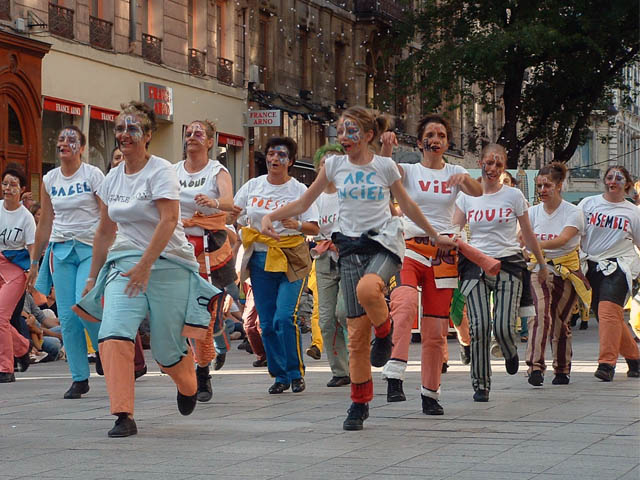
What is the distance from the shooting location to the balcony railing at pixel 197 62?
102ft

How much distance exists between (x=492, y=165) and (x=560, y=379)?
218 cm

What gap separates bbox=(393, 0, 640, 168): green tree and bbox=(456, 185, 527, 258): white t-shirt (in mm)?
26162

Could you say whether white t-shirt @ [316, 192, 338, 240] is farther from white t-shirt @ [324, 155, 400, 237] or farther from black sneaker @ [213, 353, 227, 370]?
white t-shirt @ [324, 155, 400, 237]

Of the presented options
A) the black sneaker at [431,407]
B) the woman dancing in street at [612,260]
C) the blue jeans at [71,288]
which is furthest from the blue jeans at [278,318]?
the woman dancing in street at [612,260]

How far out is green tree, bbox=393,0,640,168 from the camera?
37.1 meters

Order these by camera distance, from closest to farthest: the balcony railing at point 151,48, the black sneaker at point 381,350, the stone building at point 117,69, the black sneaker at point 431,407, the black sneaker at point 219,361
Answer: the black sneaker at point 381,350
the black sneaker at point 431,407
the black sneaker at point 219,361
the stone building at point 117,69
the balcony railing at point 151,48

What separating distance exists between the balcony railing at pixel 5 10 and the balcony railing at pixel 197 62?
7960 mm

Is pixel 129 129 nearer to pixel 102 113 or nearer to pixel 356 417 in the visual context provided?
pixel 356 417

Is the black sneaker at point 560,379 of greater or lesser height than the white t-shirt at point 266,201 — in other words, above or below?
below

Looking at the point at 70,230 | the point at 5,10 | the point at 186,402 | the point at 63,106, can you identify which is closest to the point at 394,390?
the point at 186,402

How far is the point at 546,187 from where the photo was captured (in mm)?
11969

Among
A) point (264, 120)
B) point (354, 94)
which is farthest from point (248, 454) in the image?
point (354, 94)

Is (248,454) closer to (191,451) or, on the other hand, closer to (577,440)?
(191,451)

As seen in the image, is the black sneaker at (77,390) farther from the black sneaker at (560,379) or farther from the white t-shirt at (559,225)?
the white t-shirt at (559,225)
